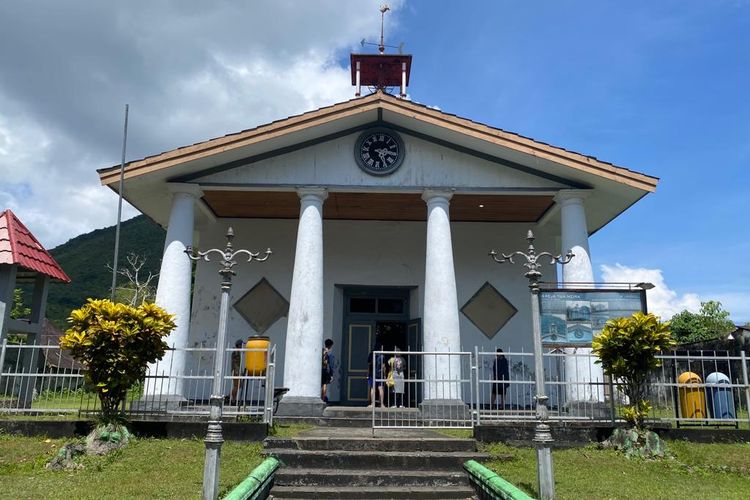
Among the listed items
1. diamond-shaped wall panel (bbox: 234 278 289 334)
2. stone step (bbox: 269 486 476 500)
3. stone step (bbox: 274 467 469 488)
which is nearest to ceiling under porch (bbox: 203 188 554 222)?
diamond-shaped wall panel (bbox: 234 278 289 334)

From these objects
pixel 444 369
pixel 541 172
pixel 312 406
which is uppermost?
pixel 541 172

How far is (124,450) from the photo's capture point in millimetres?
8688

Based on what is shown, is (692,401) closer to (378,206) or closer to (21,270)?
(378,206)

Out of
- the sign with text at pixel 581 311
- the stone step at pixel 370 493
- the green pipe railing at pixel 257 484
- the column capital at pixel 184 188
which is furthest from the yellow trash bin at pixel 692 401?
the column capital at pixel 184 188

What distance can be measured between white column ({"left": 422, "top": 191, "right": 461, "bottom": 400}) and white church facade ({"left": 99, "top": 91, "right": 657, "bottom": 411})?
1.4 inches

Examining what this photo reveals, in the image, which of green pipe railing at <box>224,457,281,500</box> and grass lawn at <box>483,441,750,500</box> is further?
grass lawn at <box>483,441,750,500</box>

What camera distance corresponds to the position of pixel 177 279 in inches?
509

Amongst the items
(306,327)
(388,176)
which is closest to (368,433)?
(306,327)

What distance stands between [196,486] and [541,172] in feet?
33.2

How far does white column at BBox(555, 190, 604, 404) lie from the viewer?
1234 centimetres

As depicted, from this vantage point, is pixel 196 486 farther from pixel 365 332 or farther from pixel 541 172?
pixel 541 172

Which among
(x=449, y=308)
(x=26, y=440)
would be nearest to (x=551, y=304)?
(x=449, y=308)

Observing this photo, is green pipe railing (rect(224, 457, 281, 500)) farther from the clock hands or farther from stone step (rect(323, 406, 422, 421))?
the clock hands

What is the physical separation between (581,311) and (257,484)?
6947 mm
